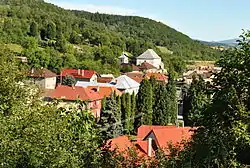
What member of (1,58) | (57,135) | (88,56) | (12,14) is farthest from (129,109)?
(12,14)

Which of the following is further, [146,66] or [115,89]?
[146,66]

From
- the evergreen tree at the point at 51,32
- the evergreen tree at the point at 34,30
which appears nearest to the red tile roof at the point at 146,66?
the evergreen tree at the point at 51,32

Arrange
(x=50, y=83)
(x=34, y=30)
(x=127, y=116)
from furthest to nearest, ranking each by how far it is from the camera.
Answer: (x=34, y=30), (x=50, y=83), (x=127, y=116)

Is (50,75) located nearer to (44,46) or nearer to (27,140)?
(44,46)

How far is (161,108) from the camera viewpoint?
4112 cm

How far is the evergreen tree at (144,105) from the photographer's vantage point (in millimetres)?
40531

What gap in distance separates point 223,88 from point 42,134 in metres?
3.96

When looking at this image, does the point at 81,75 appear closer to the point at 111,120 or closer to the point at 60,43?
the point at 60,43

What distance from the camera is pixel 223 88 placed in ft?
30.4

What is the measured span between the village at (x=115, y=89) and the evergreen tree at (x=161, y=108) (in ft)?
4.49

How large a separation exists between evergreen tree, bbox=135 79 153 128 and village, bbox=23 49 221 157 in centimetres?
252

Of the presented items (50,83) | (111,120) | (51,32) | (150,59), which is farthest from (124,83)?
(150,59)

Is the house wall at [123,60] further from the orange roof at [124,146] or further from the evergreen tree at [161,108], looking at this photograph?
the orange roof at [124,146]

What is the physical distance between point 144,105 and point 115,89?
16679 mm
